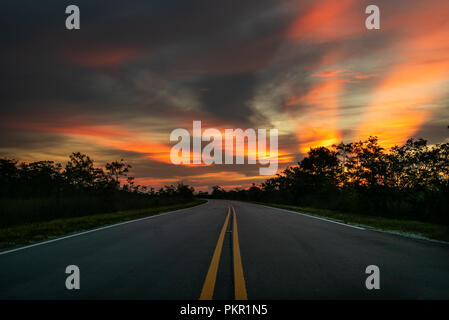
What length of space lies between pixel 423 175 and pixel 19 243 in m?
28.6

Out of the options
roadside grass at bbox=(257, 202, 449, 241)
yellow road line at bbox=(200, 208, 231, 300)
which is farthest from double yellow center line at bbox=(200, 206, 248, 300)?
roadside grass at bbox=(257, 202, 449, 241)

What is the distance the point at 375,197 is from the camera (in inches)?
859

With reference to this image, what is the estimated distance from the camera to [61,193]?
73.3ft

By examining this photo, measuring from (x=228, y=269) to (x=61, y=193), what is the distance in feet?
70.8

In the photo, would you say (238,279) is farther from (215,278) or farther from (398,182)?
(398,182)

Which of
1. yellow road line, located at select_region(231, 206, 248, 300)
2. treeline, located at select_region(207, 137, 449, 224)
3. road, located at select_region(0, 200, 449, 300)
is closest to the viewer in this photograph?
yellow road line, located at select_region(231, 206, 248, 300)

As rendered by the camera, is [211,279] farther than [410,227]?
No

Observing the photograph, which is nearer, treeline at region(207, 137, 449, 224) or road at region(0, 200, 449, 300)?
road at region(0, 200, 449, 300)

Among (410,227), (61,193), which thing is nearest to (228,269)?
(410,227)

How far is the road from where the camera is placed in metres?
3.96

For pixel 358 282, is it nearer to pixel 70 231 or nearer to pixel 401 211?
pixel 70 231

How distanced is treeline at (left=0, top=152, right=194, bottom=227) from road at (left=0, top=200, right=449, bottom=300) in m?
9.96

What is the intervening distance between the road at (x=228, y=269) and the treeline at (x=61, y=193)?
9960mm

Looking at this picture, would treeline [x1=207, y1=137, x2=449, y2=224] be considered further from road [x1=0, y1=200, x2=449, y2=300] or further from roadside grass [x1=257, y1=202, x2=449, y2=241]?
road [x1=0, y1=200, x2=449, y2=300]
